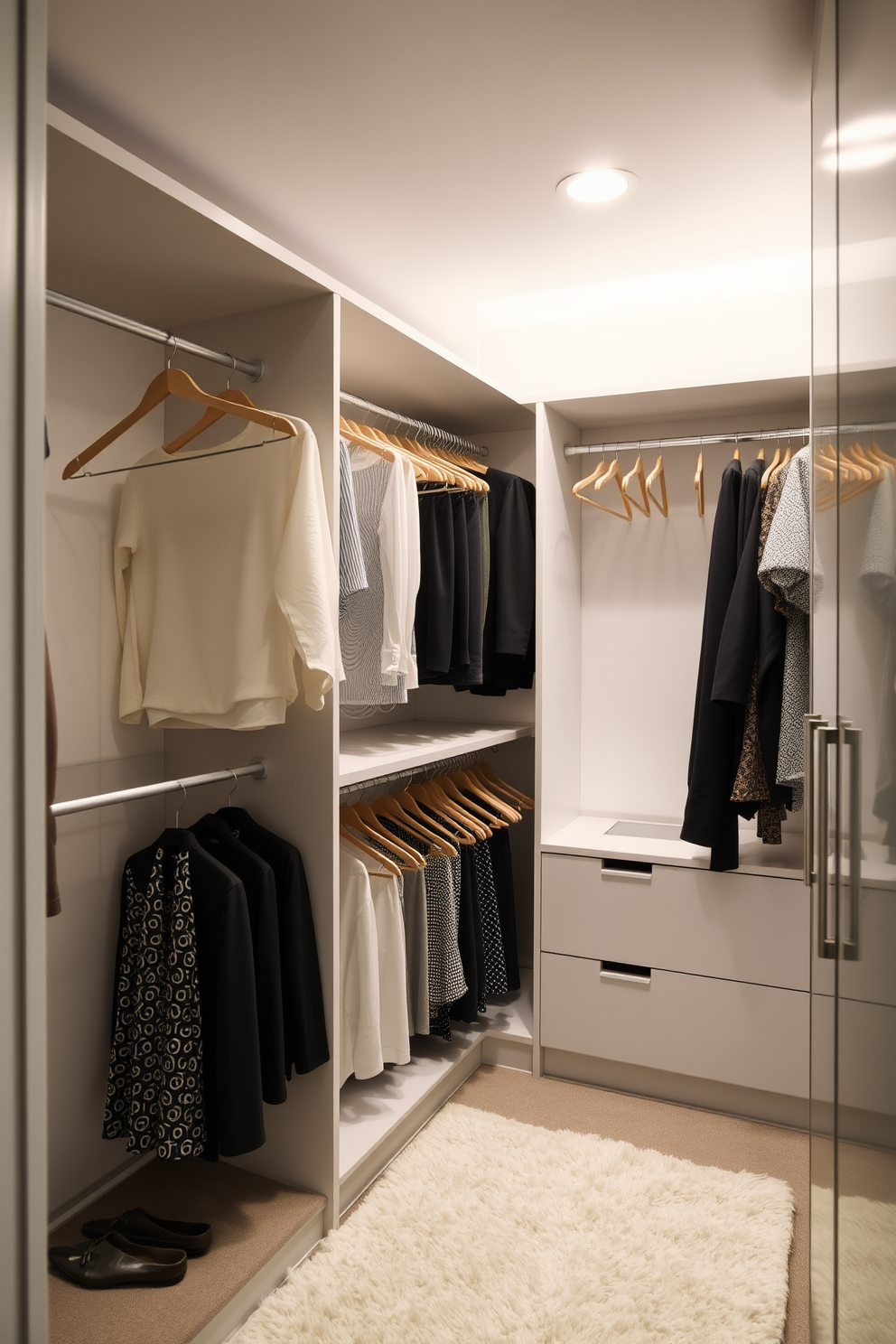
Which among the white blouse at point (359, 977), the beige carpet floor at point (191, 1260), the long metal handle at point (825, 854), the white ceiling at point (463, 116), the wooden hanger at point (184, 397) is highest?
the white ceiling at point (463, 116)

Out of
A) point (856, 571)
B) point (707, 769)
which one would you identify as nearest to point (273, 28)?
point (856, 571)

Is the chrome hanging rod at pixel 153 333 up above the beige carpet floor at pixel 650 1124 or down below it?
above

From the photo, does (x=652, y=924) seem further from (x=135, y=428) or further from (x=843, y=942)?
(x=135, y=428)

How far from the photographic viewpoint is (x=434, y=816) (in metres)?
2.73

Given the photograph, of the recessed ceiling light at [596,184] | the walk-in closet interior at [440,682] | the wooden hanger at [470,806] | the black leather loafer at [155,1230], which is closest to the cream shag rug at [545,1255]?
the walk-in closet interior at [440,682]

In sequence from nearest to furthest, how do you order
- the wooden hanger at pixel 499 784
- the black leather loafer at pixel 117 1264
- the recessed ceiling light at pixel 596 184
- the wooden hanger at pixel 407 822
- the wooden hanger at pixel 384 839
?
the black leather loafer at pixel 117 1264 < the recessed ceiling light at pixel 596 184 < the wooden hanger at pixel 384 839 < the wooden hanger at pixel 407 822 < the wooden hanger at pixel 499 784

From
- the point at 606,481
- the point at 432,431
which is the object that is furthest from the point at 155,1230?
the point at 606,481

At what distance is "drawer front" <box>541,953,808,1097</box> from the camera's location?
2.48 m

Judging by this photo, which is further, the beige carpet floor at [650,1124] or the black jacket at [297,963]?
the beige carpet floor at [650,1124]

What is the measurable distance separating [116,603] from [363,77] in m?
1.20

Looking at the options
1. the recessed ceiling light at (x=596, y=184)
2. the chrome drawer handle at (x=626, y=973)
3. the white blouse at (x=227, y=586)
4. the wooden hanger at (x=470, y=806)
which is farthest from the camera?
the wooden hanger at (x=470, y=806)

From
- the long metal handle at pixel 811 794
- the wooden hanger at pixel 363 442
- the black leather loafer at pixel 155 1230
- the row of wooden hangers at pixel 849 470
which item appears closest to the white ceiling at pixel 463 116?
the wooden hanger at pixel 363 442

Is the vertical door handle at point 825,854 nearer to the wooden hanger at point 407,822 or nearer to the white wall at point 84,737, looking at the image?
the wooden hanger at point 407,822

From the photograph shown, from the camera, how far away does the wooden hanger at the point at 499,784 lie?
2.93 m
